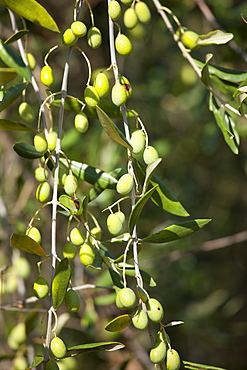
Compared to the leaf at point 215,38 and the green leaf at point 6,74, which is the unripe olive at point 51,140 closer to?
the green leaf at point 6,74

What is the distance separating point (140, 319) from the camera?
58 centimetres

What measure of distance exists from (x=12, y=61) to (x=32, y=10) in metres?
0.08

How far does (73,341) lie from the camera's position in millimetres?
1966

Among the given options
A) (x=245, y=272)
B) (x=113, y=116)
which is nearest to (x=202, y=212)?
(x=245, y=272)

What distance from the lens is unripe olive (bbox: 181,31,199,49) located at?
81 centimetres

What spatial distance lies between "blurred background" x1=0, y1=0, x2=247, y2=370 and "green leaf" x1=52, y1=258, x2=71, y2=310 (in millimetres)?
681

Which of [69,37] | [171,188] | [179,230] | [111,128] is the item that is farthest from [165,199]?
[171,188]

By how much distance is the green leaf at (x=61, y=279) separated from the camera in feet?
1.98

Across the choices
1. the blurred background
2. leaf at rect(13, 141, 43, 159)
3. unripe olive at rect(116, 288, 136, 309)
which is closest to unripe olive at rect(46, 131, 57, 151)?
leaf at rect(13, 141, 43, 159)

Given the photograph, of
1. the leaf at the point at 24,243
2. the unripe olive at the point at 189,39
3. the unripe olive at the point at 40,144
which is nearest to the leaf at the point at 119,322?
the leaf at the point at 24,243

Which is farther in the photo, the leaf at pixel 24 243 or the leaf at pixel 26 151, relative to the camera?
the leaf at pixel 26 151

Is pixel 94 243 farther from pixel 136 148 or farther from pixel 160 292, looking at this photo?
pixel 160 292

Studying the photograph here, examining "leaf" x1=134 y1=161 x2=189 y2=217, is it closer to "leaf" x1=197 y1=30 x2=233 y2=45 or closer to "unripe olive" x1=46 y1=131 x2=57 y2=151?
"unripe olive" x1=46 y1=131 x2=57 y2=151

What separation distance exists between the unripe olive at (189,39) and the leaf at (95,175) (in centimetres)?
27
